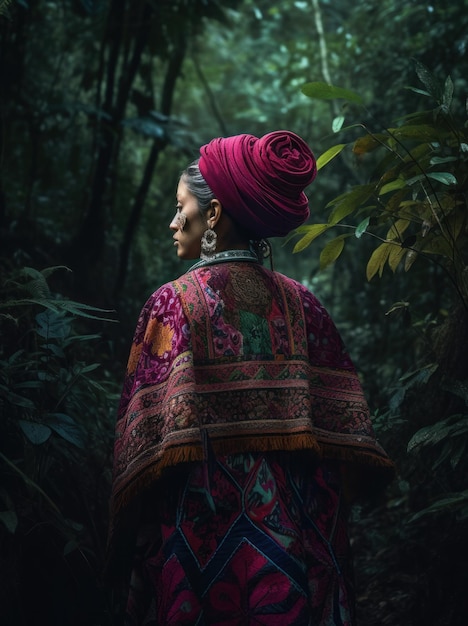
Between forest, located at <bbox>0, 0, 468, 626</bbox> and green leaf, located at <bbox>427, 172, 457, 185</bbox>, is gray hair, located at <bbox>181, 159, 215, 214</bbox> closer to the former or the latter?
forest, located at <bbox>0, 0, 468, 626</bbox>

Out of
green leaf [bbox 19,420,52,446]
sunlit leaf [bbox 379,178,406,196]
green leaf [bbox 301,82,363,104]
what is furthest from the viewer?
sunlit leaf [bbox 379,178,406,196]

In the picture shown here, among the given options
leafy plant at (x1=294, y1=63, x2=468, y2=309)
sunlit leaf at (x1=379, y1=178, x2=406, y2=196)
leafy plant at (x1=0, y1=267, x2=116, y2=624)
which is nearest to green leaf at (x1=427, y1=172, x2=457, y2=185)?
leafy plant at (x1=294, y1=63, x2=468, y2=309)

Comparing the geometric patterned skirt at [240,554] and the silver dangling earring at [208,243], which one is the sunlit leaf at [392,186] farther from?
the geometric patterned skirt at [240,554]

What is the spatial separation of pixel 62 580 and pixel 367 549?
1.72 metres

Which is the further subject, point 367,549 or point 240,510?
point 367,549

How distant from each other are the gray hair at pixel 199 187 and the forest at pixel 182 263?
44 cm

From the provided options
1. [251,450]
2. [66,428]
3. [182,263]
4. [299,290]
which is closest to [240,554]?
[251,450]

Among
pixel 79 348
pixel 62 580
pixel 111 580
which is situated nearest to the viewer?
pixel 111 580

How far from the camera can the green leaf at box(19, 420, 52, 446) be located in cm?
224

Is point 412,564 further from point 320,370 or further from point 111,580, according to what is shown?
point 111,580

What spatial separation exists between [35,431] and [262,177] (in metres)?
1.08

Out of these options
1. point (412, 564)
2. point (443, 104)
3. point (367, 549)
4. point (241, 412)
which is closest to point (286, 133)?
point (443, 104)

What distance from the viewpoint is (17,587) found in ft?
7.65

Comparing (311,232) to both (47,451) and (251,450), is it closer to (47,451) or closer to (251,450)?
(251,450)
